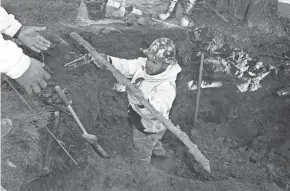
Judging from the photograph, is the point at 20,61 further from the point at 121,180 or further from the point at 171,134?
the point at 171,134

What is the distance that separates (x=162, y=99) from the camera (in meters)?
3.55

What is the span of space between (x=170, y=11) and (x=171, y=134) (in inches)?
106

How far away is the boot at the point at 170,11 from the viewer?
19.2ft

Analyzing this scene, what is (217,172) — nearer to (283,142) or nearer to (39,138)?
(283,142)

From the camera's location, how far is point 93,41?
5.08 m

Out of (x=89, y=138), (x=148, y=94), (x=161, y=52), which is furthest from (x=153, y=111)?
(x=89, y=138)

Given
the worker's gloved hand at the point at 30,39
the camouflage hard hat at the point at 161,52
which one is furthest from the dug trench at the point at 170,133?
the camouflage hard hat at the point at 161,52

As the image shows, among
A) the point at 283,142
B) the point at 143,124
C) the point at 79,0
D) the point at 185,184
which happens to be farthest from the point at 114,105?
the point at 283,142

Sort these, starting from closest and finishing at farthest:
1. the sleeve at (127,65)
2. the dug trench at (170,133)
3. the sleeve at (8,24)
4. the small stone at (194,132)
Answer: the sleeve at (8,24), the dug trench at (170,133), the sleeve at (127,65), the small stone at (194,132)

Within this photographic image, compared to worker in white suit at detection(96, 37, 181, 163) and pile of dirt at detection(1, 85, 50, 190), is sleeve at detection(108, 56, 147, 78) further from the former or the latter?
pile of dirt at detection(1, 85, 50, 190)

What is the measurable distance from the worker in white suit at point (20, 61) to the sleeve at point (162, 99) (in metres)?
1.33

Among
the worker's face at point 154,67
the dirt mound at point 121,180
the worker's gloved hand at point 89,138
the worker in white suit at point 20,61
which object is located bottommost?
the dirt mound at point 121,180

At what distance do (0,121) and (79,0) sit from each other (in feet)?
11.2

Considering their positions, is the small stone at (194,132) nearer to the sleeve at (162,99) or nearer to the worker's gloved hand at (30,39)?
the sleeve at (162,99)
